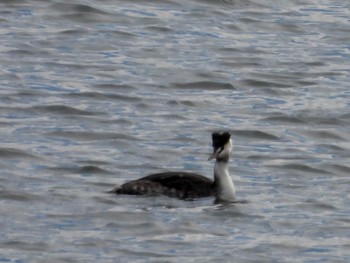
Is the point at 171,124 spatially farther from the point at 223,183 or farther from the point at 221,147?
the point at 223,183

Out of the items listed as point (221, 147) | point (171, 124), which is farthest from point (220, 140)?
point (171, 124)

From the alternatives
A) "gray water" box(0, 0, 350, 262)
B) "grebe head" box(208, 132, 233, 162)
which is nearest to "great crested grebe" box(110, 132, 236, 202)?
"grebe head" box(208, 132, 233, 162)

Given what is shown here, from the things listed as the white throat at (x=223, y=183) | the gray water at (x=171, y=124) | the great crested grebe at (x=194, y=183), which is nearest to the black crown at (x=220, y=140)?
the great crested grebe at (x=194, y=183)

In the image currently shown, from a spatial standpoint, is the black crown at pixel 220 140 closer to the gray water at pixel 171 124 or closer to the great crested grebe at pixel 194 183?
the great crested grebe at pixel 194 183

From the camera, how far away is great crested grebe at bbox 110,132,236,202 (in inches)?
626

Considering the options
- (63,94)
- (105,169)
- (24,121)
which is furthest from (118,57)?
(105,169)

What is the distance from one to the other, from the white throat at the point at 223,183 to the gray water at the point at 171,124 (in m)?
0.18

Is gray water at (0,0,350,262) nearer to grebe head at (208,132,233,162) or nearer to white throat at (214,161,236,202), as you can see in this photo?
white throat at (214,161,236,202)

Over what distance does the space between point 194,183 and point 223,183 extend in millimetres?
277

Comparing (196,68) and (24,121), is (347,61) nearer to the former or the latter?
(196,68)

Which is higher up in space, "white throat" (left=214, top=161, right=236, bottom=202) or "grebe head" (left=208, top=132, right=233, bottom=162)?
"grebe head" (left=208, top=132, right=233, bottom=162)

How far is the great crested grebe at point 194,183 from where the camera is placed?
15898 mm

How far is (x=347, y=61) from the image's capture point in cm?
2402

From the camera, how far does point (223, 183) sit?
16.1 m
